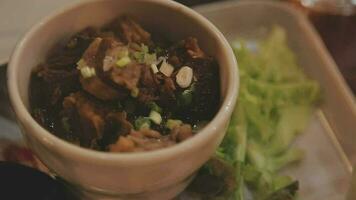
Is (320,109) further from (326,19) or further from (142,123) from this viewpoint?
(142,123)

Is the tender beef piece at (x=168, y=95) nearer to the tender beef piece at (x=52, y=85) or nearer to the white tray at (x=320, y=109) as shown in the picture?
the tender beef piece at (x=52, y=85)

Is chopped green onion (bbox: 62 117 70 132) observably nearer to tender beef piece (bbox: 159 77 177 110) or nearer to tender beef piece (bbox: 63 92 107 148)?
tender beef piece (bbox: 63 92 107 148)

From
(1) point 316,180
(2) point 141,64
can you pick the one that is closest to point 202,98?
(2) point 141,64

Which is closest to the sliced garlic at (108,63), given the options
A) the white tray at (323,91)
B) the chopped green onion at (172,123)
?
the chopped green onion at (172,123)

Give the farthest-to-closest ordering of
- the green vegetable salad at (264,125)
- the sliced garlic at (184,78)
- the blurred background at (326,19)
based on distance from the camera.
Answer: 1. the blurred background at (326,19)
2. the green vegetable salad at (264,125)
3. the sliced garlic at (184,78)

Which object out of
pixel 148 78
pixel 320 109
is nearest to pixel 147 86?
pixel 148 78

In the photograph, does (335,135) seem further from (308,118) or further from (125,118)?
(125,118)

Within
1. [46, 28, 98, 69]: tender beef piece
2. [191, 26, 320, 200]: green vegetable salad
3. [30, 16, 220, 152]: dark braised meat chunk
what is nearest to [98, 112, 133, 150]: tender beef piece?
[30, 16, 220, 152]: dark braised meat chunk
